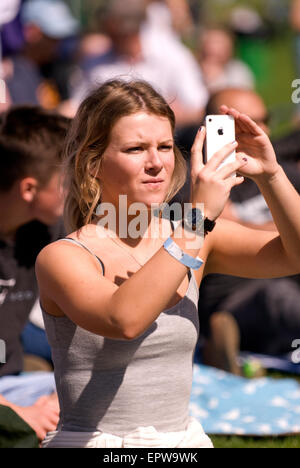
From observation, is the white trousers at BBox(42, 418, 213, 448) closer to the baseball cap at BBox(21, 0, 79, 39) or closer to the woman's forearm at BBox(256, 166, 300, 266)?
the woman's forearm at BBox(256, 166, 300, 266)

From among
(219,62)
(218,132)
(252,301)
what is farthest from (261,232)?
(219,62)

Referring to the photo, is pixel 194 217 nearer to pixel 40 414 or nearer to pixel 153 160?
pixel 153 160

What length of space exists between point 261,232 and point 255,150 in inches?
13.6

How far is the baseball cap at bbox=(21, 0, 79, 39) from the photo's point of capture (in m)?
7.92

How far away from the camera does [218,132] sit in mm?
2107

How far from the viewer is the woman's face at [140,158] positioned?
2.18 m

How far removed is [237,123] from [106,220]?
0.50 m

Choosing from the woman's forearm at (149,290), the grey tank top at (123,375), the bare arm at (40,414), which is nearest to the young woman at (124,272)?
the grey tank top at (123,375)

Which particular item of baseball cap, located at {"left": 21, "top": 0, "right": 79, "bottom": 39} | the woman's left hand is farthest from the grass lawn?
baseball cap, located at {"left": 21, "top": 0, "right": 79, "bottom": 39}

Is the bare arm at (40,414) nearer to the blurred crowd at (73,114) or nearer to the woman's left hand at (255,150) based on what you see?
the blurred crowd at (73,114)

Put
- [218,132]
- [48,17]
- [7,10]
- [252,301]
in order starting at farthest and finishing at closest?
[48,17] → [7,10] → [252,301] → [218,132]

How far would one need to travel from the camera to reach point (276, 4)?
35.0 ft

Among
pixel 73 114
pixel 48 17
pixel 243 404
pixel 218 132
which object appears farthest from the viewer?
pixel 48 17

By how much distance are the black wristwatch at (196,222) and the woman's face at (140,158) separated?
26cm
